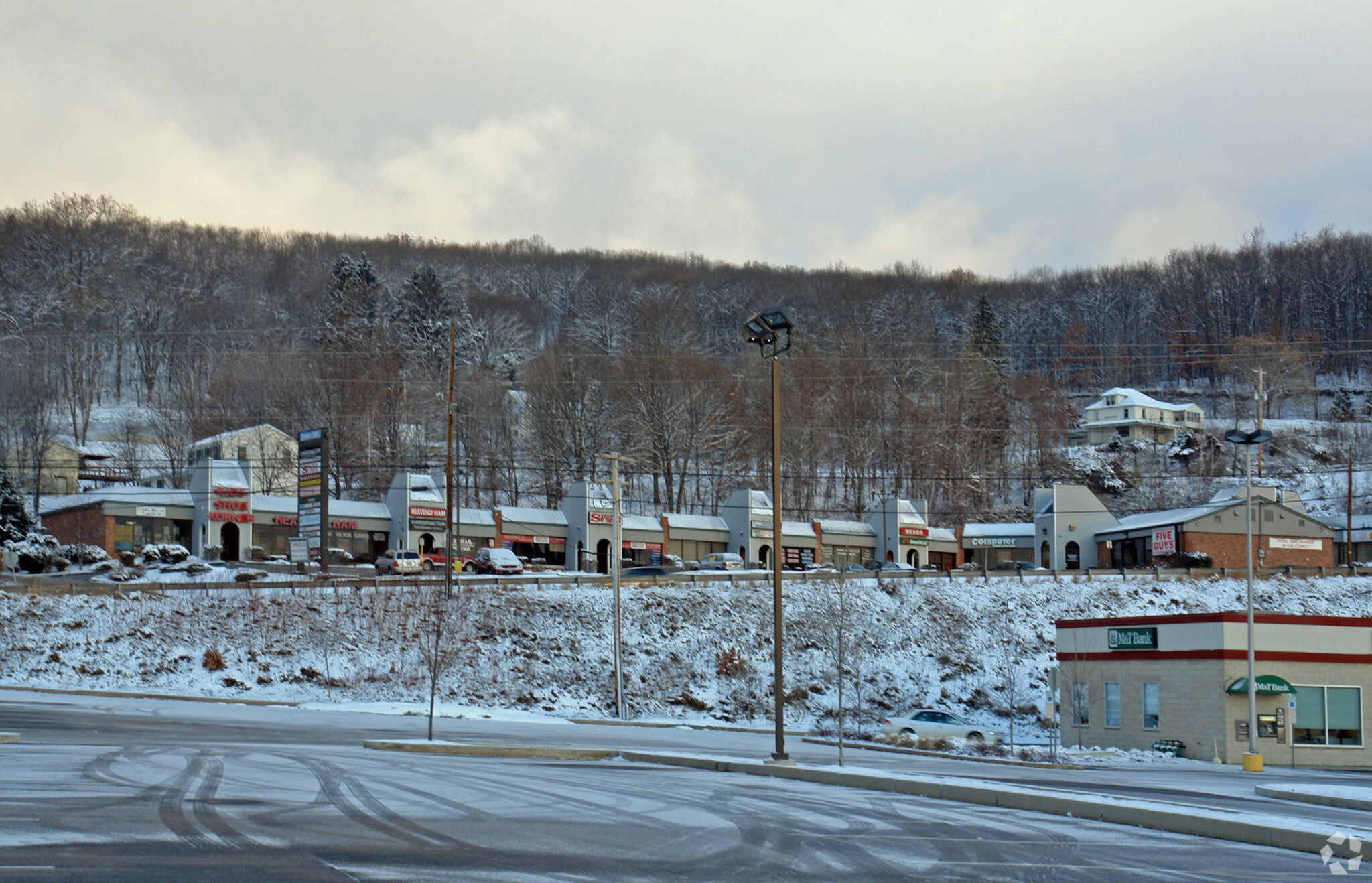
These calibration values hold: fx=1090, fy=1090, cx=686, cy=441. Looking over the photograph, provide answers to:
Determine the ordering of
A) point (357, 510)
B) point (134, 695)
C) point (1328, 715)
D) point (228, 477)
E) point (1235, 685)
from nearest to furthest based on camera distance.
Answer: point (1235, 685), point (1328, 715), point (134, 695), point (228, 477), point (357, 510)

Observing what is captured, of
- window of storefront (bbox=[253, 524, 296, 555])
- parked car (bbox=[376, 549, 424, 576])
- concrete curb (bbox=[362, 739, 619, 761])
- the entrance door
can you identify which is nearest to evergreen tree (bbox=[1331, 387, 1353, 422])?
parked car (bbox=[376, 549, 424, 576])

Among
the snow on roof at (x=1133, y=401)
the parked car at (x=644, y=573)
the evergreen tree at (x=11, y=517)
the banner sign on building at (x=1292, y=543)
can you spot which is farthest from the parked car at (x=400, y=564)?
the snow on roof at (x=1133, y=401)

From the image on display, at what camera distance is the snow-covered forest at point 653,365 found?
9388cm

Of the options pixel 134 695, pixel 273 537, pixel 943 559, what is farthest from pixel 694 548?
pixel 134 695

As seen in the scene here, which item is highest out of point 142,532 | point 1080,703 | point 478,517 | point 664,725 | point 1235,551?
point 478,517

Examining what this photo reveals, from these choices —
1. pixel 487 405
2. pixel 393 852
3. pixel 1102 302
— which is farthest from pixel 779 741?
pixel 1102 302

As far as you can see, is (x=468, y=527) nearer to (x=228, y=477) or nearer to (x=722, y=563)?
(x=228, y=477)

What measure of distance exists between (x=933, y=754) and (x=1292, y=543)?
166ft

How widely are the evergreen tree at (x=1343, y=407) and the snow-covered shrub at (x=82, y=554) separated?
118 m

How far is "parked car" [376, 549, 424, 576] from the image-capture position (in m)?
56.4

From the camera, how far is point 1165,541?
67.6m

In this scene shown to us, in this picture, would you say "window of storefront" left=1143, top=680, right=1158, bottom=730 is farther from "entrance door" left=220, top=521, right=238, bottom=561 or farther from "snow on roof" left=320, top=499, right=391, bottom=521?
"entrance door" left=220, top=521, right=238, bottom=561

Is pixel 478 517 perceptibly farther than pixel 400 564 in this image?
Yes

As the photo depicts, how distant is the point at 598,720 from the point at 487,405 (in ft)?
218
